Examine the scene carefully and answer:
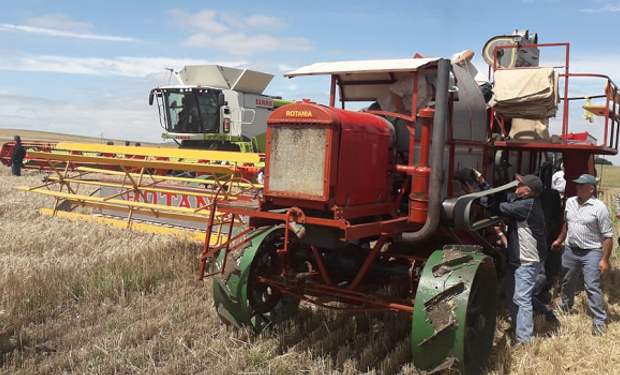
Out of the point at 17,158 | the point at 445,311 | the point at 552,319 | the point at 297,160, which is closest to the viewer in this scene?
the point at 445,311

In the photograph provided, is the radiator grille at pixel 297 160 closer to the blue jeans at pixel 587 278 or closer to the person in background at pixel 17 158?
the blue jeans at pixel 587 278

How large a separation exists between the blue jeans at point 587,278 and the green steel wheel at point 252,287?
2713 mm

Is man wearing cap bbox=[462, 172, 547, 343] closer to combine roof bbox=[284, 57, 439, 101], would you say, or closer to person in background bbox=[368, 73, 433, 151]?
person in background bbox=[368, 73, 433, 151]

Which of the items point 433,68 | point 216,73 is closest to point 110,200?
point 433,68

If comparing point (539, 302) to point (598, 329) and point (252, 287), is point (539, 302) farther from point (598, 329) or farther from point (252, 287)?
point (252, 287)

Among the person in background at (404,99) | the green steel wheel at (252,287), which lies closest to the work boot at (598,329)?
the person in background at (404,99)

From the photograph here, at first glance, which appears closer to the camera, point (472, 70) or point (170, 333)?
point (170, 333)

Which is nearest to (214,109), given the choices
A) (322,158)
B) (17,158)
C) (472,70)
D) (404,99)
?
(17,158)

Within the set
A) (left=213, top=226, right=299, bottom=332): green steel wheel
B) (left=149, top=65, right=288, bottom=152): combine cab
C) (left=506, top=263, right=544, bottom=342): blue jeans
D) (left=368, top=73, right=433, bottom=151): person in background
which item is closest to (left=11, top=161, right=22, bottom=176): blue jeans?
(left=149, top=65, right=288, bottom=152): combine cab

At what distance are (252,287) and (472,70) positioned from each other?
3332 millimetres

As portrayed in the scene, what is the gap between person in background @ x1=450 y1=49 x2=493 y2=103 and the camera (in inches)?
215

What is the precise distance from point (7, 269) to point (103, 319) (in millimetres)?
1260

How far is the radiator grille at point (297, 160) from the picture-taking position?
366 cm

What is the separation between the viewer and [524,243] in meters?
4.59
